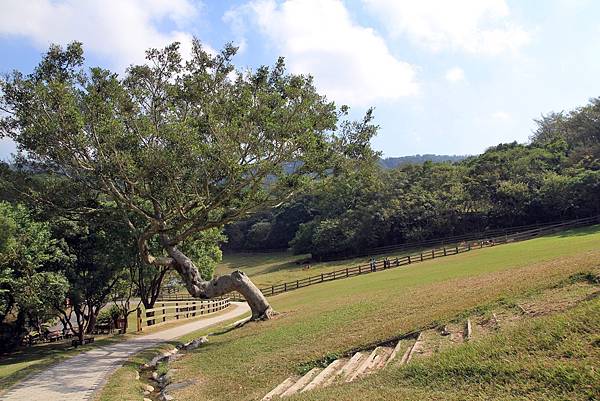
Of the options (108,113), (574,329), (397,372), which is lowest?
(397,372)

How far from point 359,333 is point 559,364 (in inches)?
244

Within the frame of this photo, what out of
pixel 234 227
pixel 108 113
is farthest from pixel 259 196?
pixel 234 227

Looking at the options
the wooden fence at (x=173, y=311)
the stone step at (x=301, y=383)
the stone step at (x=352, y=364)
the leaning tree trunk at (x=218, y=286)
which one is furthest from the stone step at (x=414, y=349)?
the wooden fence at (x=173, y=311)

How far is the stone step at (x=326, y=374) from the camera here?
26.7ft

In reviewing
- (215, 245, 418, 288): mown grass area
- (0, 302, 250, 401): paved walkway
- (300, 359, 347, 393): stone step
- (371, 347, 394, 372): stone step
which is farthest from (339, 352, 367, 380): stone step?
(215, 245, 418, 288): mown grass area

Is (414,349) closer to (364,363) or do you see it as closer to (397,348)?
(397,348)

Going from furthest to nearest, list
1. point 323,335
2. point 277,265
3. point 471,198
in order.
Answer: point 277,265
point 471,198
point 323,335

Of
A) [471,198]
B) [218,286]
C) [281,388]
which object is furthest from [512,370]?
[471,198]

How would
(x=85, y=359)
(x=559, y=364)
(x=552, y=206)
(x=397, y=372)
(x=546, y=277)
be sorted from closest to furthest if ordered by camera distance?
(x=559, y=364), (x=397, y=372), (x=546, y=277), (x=85, y=359), (x=552, y=206)

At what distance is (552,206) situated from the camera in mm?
49125

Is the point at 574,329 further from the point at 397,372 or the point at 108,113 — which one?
the point at 108,113

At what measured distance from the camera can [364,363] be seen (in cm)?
880

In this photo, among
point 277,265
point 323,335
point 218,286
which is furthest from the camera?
point 277,265

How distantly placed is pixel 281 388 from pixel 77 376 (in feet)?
21.3
